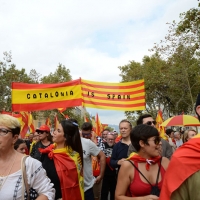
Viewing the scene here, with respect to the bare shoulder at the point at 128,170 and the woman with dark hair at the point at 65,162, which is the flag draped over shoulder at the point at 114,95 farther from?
the bare shoulder at the point at 128,170

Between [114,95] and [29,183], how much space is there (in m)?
5.57

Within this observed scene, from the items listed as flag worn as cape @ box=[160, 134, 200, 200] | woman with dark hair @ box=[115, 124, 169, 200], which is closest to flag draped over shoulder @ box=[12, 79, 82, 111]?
woman with dark hair @ box=[115, 124, 169, 200]

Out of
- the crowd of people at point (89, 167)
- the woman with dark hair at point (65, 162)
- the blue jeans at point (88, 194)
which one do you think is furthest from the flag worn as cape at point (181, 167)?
the blue jeans at point (88, 194)

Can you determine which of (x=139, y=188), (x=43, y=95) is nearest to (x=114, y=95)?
(x=43, y=95)

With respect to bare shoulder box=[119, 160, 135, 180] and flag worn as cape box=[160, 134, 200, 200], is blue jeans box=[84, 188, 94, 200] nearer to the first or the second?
bare shoulder box=[119, 160, 135, 180]

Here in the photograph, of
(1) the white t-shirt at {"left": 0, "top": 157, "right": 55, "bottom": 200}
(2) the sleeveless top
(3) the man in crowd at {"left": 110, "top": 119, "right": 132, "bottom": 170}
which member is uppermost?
(3) the man in crowd at {"left": 110, "top": 119, "right": 132, "bottom": 170}

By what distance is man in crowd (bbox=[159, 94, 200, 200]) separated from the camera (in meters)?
1.59

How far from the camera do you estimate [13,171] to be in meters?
2.63

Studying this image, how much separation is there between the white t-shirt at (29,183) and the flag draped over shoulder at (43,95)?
505 cm

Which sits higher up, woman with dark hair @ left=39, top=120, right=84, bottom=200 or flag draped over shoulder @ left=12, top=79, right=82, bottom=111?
flag draped over shoulder @ left=12, top=79, right=82, bottom=111

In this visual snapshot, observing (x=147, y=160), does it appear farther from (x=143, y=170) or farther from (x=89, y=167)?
(x=89, y=167)

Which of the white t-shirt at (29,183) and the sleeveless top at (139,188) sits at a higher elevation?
the white t-shirt at (29,183)

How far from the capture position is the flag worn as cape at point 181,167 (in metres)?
1.59

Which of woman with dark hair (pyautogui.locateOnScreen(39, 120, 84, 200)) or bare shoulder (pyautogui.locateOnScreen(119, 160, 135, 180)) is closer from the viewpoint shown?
bare shoulder (pyautogui.locateOnScreen(119, 160, 135, 180))
